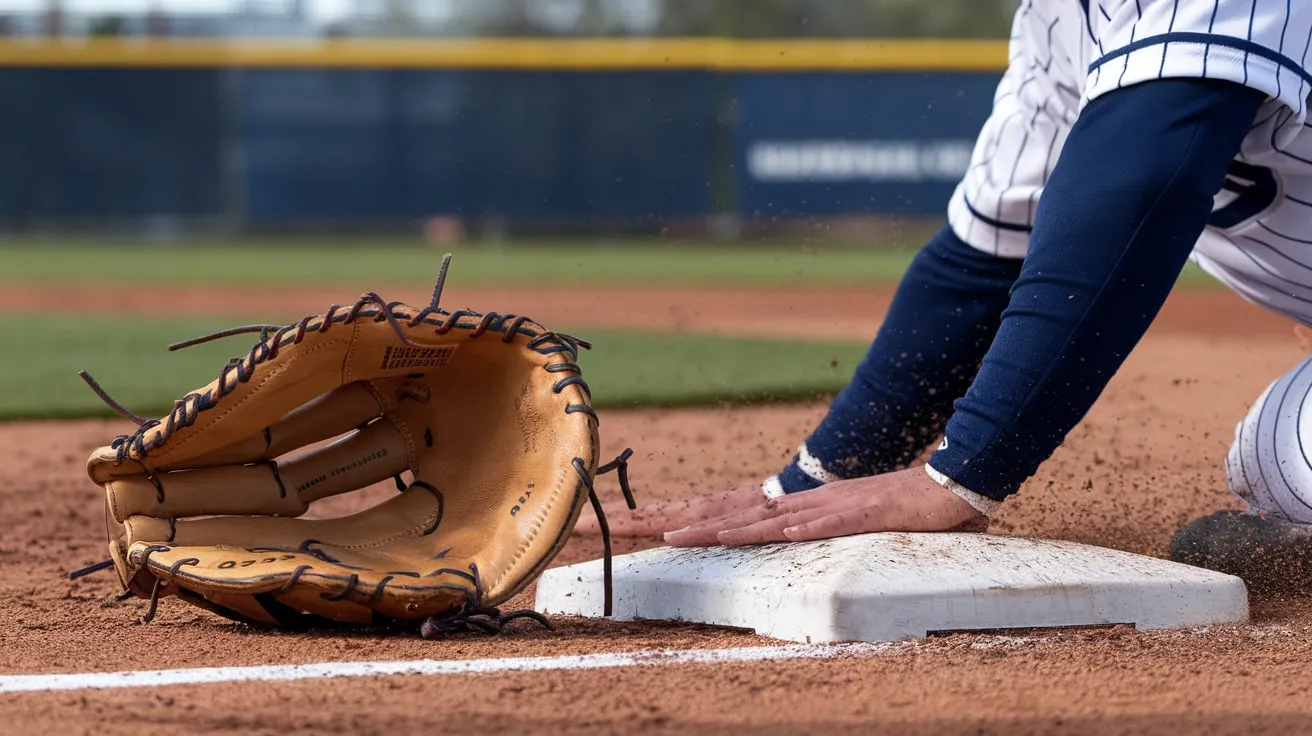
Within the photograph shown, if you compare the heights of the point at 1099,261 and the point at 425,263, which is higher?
the point at 1099,261

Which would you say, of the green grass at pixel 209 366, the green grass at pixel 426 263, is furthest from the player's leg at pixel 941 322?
the green grass at pixel 426 263

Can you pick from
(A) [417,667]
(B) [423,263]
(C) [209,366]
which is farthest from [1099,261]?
(B) [423,263]

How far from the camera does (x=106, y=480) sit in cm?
177

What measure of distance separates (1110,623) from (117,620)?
1175 millimetres

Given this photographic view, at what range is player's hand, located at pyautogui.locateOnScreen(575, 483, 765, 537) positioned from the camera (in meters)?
2.30

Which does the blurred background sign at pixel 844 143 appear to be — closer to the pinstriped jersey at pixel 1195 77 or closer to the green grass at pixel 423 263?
the green grass at pixel 423 263

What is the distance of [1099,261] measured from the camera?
1633mm

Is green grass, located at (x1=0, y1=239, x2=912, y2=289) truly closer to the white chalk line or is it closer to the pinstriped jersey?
the pinstriped jersey

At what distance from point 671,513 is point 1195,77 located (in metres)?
1.08

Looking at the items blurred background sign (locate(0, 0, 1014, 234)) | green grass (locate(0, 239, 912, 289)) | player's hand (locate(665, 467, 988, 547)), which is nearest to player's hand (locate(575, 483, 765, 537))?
player's hand (locate(665, 467, 988, 547))

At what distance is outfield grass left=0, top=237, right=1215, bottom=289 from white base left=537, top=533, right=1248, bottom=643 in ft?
21.6

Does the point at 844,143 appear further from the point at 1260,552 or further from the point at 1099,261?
the point at 1099,261

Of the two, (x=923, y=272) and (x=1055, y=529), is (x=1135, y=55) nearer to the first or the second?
(x=923, y=272)

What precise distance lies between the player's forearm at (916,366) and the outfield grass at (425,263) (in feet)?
19.8
